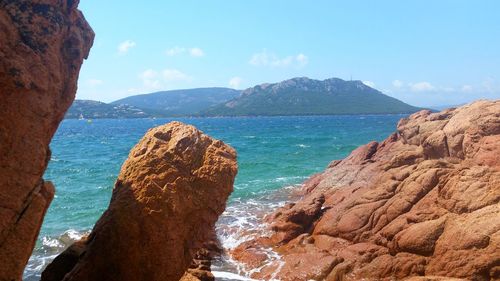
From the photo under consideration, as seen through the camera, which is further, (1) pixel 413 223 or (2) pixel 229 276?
(2) pixel 229 276

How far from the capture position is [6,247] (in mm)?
7094

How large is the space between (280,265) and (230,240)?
4.95 meters

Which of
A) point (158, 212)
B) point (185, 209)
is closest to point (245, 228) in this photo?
point (185, 209)

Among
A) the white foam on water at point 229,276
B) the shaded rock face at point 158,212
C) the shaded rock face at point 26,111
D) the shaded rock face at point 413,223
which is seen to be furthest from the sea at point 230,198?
the shaded rock face at point 26,111

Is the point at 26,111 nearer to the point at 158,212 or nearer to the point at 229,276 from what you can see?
the point at 158,212

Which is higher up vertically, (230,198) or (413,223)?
(413,223)

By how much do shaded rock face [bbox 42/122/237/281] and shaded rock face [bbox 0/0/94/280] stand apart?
238 centimetres

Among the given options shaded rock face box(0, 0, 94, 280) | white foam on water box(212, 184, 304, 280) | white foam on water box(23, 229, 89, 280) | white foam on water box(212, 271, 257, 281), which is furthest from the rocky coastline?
white foam on water box(23, 229, 89, 280)

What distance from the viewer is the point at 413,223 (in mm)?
17266

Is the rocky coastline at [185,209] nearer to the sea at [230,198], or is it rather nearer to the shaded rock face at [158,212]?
the shaded rock face at [158,212]

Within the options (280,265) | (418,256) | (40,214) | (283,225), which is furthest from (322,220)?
(40,214)

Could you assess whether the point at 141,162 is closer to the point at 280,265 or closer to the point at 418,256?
the point at 280,265

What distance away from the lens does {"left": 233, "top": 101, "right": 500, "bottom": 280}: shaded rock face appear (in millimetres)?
14922

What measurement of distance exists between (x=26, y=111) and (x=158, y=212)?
383cm
